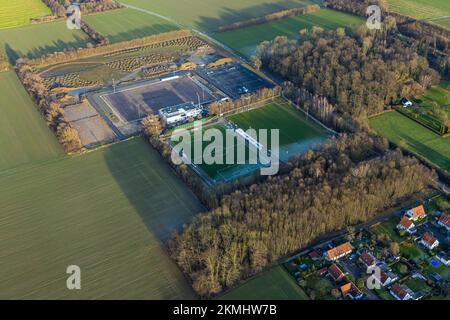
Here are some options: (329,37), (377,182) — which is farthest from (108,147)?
(329,37)

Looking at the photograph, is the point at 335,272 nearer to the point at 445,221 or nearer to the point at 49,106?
the point at 445,221

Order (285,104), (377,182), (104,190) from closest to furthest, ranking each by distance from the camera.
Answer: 1. (377,182)
2. (104,190)
3. (285,104)

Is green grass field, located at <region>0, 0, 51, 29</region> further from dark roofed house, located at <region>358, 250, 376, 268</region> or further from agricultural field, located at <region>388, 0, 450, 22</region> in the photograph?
dark roofed house, located at <region>358, 250, 376, 268</region>

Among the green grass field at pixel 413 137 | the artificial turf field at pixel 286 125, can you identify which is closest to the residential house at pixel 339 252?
the artificial turf field at pixel 286 125

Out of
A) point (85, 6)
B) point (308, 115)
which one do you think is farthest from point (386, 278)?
point (85, 6)

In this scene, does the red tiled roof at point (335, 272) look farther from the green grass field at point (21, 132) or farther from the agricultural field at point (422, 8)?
the agricultural field at point (422, 8)

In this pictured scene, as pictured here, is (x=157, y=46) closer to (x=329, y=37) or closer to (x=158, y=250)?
(x=329, y=37)
